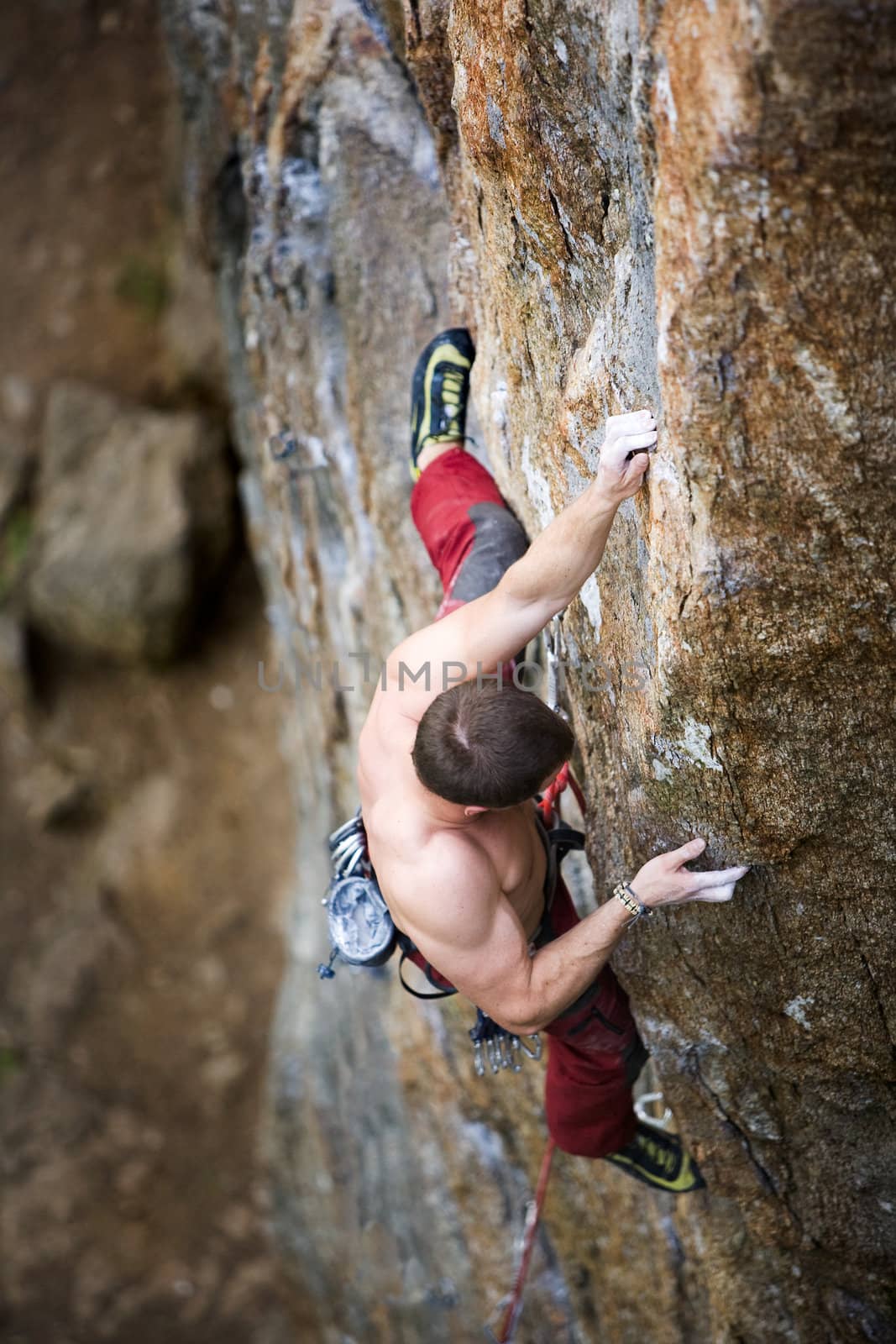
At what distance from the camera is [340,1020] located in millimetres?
6777

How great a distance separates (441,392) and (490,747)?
1574mm

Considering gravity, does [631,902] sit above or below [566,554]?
below

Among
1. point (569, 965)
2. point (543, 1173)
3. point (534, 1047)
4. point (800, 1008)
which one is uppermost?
point (569, 965)

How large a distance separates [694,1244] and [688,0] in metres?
3.93

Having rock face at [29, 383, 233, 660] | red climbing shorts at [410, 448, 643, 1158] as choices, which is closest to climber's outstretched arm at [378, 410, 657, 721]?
red climbing shorts at [410, 448, 643, 1158]

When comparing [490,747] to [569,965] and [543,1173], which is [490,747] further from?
[543,1173]

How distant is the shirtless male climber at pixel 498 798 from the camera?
2678 mm

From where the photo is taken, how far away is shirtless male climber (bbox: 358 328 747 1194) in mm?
2678

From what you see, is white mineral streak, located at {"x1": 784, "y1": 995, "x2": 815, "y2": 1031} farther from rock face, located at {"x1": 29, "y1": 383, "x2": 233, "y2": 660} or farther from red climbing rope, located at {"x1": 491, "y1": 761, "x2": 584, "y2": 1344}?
rock face, located at {"x1": 29, "y1": 383, "x2": 233, "y2": 660}

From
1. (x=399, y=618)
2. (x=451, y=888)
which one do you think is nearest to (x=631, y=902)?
(x=451, y=888)

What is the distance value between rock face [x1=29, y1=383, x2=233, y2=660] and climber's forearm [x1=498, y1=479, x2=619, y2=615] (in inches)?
233

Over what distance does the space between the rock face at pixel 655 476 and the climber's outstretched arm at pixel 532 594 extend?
3.8 inches

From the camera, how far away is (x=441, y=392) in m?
3.73

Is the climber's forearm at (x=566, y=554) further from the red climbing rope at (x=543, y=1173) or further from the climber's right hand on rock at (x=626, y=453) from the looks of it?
the red climbing rope at (x=543, y=1173)
